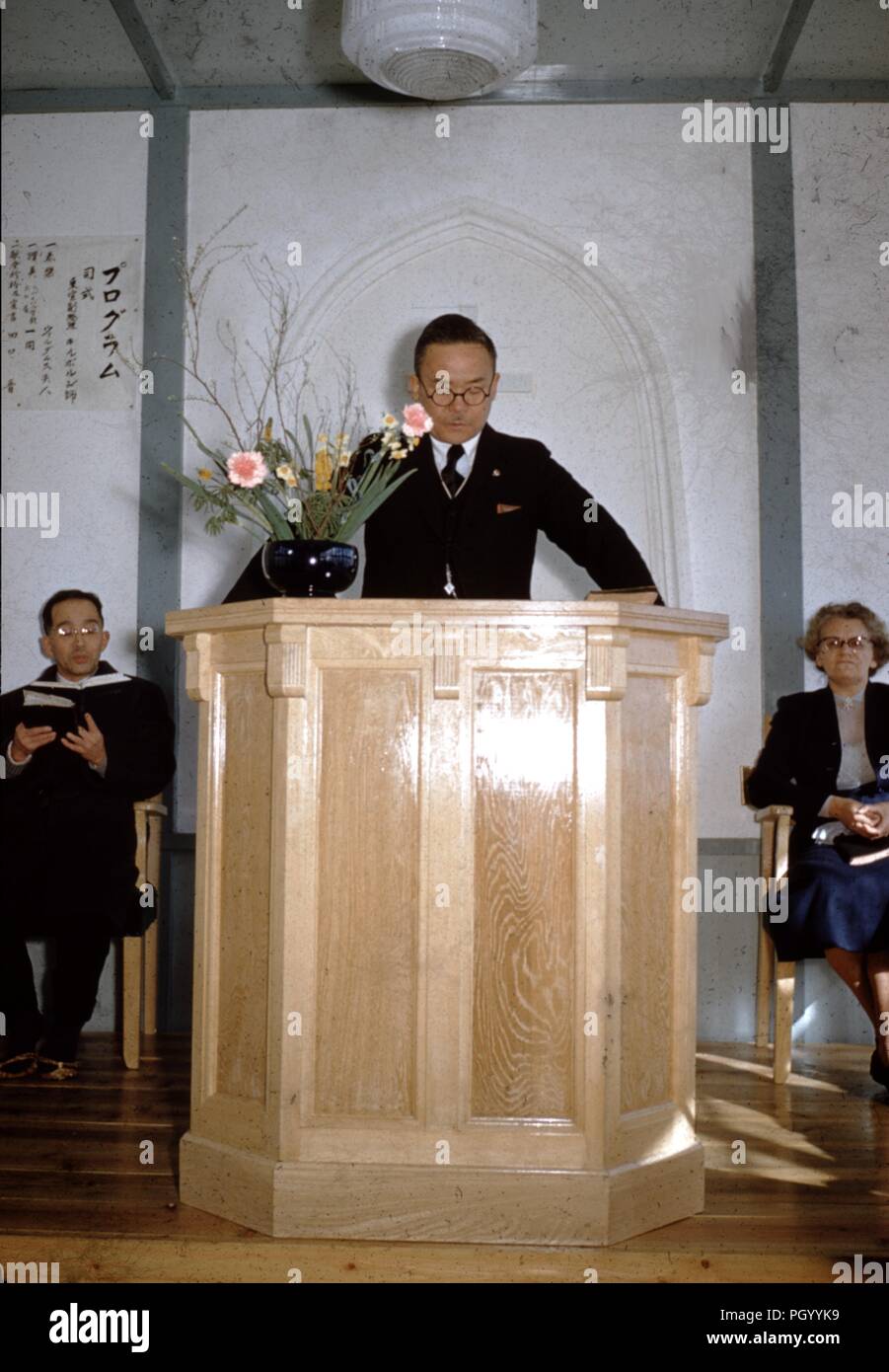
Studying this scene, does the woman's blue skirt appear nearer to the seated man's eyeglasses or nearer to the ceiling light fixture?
the seated man's eyeglasses

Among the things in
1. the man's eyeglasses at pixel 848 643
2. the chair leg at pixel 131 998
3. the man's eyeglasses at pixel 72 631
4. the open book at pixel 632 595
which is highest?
the man's eyeglasses at pixel 72 631

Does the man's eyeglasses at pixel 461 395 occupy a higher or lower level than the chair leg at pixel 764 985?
higher

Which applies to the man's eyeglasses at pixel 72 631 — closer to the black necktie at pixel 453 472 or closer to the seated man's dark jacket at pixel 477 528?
the seated man's dark jacket at pixel 477 528

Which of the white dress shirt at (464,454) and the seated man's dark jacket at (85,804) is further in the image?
the seated man's dark jacket at (85,804)

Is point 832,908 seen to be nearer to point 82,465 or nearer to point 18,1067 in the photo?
point 18,1067

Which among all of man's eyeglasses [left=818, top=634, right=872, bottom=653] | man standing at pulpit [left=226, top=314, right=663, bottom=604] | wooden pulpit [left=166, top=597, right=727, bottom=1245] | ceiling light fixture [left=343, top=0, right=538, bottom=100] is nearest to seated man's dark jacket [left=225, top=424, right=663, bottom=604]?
man standing at pulpit [left=226, top=314, right=663, bottom=604]

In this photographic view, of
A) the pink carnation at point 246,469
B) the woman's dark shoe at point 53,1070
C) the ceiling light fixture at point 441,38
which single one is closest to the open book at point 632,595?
the pink carnation at point 246,469

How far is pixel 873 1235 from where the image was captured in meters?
2.74

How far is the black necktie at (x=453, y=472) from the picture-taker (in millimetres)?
3877

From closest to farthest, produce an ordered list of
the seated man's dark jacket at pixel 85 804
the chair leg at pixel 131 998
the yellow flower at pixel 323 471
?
the yellow flower at pixel 323 471 → the chair leg at pixel 131 998 → the seated man's dark jacket at pixel 85 804

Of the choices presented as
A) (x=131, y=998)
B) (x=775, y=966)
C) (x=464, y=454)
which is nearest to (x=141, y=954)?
(x=131, y=998)

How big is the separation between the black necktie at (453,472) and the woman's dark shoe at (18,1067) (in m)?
2.14

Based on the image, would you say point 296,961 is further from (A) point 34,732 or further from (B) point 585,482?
(B) point 585,482
